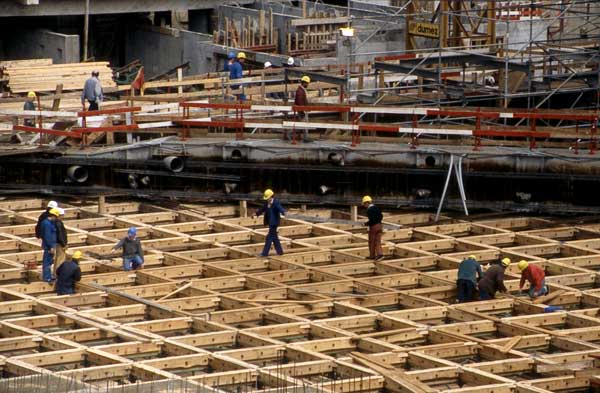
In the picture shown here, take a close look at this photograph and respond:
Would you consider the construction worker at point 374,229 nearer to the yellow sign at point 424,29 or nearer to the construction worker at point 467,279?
the construction worker at point 467,279

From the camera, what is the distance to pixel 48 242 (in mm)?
30078

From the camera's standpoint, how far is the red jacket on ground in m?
29.4

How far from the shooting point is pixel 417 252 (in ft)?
106

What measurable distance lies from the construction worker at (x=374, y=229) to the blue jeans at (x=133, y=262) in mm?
3923

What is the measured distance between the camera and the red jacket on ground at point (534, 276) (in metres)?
29.4

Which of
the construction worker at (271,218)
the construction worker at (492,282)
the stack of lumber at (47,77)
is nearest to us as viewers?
the construction worker at (492,282)

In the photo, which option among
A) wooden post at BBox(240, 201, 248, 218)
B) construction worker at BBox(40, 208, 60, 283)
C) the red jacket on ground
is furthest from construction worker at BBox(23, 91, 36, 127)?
the red jacket on ground

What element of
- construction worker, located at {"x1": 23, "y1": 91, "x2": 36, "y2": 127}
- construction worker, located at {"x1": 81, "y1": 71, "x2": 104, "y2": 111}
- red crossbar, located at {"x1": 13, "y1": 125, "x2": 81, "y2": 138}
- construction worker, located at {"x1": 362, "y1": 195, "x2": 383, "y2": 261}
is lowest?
construction worker, located at {"x1": 362, "y1": 195, "x2": 383, "y2": 261}

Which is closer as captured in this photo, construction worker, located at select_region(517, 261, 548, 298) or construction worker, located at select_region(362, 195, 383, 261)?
construction worker, located at select_region(517, 261, 548, 298)

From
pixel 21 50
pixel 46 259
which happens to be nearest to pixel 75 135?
pixel 46 259

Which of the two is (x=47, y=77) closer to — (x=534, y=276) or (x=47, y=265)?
(x=47, y=265)

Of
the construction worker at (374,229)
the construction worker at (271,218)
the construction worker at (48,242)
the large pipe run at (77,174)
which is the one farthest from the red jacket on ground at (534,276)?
the large pipe run at (77,174)

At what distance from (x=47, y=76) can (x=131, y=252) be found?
51.8ft

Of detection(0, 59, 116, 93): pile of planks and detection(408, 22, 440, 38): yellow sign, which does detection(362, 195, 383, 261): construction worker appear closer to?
detection(408, 22, 440, 38): yellow sign
